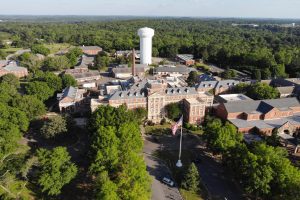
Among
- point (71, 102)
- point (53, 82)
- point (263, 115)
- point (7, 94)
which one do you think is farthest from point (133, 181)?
point (53, 82)

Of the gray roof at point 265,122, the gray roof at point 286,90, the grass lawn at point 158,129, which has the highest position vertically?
the gray roof at point 286,90

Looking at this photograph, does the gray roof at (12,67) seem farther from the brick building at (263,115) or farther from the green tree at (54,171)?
the brick building at (263,115)

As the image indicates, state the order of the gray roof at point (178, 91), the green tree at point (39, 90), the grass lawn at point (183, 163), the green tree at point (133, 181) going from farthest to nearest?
1. the green tree at point (39, 90)
2. the gray roof at point (178, 91)
3. the grass lawn at point (183, 163)
4. the green tree at point (133, 181)

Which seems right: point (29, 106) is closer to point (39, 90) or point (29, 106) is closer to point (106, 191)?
point (39, 90)

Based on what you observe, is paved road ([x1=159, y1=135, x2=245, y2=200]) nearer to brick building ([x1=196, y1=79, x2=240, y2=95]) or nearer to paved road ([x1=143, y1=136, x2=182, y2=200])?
paved road ([x1=143, y1=136, x2=182, y2=200])

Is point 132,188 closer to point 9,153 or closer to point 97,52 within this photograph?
point 9,153

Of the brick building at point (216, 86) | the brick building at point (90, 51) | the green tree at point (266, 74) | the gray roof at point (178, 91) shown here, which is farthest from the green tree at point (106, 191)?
the brick building at point (90, 51)

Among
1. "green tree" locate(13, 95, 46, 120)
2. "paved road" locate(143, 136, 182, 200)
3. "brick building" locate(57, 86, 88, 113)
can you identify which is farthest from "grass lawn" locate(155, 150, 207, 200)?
"green tree" locate(13, 95, 46, 120)

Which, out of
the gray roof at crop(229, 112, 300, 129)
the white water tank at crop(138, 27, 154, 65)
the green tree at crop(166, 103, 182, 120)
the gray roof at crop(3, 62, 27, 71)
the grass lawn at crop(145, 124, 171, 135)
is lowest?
the grass lawn at crop(145, 124, 171, 135)
